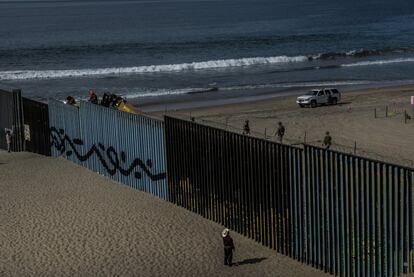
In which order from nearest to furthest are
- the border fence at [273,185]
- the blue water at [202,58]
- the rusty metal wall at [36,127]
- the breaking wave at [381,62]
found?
1. the border fence at [273,185]
2. the rusty metal wall at [36,127]
3. the blue water at [202,58]
4. the breaking wave at [381,62]

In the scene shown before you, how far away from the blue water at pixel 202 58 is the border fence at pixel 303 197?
1387 cm

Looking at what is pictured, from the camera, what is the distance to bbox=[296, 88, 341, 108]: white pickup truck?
1612 inches

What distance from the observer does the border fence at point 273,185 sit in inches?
574

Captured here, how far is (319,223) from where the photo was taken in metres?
15.9

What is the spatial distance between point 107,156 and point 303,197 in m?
9.31

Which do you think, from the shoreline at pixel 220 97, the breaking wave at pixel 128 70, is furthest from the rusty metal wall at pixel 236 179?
the breaking wave at pixel 128 70

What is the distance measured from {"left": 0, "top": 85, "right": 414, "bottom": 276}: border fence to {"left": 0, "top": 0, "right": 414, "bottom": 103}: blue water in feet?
34.3

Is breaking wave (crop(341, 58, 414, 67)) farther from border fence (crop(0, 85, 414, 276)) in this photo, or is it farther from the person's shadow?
the person's shadow

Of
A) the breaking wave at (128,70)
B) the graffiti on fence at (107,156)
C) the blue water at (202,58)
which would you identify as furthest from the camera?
the breaking wave at (128,70)

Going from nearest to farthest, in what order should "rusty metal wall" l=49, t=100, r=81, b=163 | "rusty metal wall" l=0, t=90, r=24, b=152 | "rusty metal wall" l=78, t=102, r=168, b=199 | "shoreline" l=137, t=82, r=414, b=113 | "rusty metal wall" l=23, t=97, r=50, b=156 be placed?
"rusty metal wall" l=78, t=102, r=168, b=199
"rusty metal wall" l=49, t=100, r=81, b=163
"rusty metal wall" l=23, t=97, r=50, b=156
"rusty metal wall" l=0, t=90, r=24, b=152
"shoreline" l=137, t=82, r=414, b=113

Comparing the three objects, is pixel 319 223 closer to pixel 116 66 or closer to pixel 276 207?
pixel 276 207

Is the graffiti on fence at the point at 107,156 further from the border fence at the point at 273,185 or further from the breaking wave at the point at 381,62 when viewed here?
the breaking wave at the point at 381,62

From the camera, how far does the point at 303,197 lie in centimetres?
1627

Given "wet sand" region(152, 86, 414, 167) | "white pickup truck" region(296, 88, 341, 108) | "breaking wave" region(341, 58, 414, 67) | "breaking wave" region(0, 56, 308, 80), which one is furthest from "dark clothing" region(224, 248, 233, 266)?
"breaking wave" region(341, 58, 414, 67)
